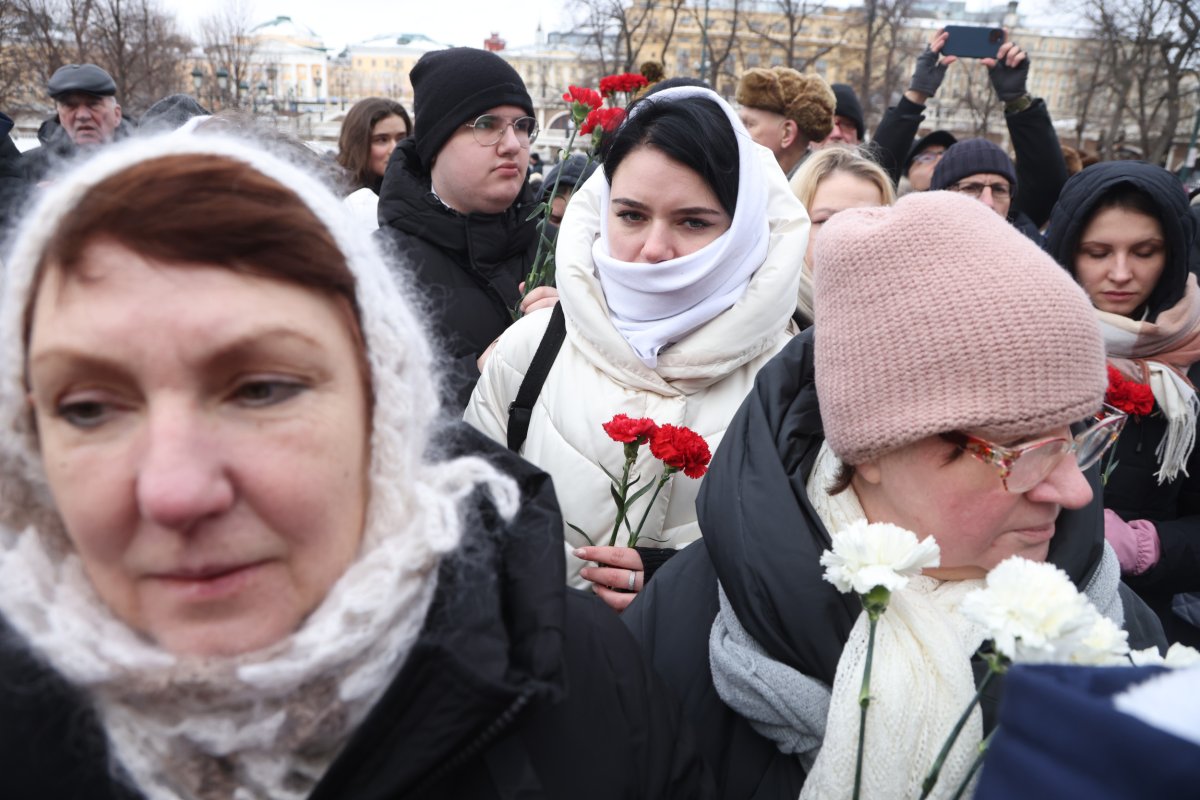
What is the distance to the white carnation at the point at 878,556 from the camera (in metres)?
1.10

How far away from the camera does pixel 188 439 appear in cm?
94

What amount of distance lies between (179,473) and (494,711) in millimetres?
491

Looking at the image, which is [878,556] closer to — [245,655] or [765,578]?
[765,578]

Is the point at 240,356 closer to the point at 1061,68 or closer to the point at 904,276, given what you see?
the point at 904,276

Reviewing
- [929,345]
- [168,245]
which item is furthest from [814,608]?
[168,245]

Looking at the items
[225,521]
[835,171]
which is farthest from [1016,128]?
[225,521]

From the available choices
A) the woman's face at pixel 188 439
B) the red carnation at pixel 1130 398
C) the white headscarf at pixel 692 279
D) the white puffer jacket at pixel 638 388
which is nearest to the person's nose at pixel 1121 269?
the red carnation at pixel 1130 398

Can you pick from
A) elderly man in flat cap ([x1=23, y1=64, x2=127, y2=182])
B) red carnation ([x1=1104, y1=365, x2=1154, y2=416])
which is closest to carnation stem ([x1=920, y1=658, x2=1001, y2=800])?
red carnation ([x1=1104, y1=365, x2=1154, y2=416])

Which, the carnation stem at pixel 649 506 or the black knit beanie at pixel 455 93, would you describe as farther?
the black knit beanie at pixel 455 93

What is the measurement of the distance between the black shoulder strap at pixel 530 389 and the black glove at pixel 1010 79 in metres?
3.43

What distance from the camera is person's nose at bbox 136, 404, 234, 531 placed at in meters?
0.92

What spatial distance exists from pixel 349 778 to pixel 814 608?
0.78 meters

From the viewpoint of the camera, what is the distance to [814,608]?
1396mm

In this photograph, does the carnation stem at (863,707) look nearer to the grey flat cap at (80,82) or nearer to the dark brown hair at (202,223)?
the dark brown hair at (202,223)
